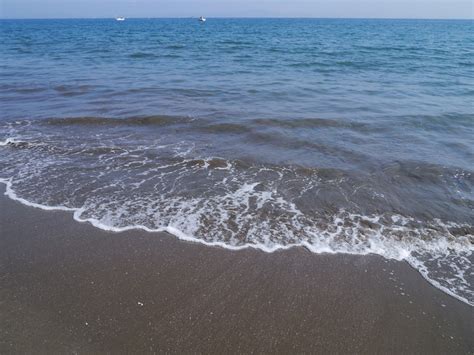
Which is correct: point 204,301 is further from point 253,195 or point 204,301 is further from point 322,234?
point 253,195

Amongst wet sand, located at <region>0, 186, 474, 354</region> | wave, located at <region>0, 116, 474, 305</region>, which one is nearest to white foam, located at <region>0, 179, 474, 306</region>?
wave, located at <region>0, 116, 474, 305</region>

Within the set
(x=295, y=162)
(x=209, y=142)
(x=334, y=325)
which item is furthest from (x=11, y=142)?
(x=334, y=325)

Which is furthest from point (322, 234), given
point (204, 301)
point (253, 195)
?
point (204, 301)

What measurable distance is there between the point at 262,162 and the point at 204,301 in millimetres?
4258

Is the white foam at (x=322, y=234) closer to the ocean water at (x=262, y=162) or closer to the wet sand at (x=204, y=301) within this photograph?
the ocean water at (x=262, y=162)

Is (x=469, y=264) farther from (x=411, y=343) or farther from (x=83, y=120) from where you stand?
(x=83, y=120)

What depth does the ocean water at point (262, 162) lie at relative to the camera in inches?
203

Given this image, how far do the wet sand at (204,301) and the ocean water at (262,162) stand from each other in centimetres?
39

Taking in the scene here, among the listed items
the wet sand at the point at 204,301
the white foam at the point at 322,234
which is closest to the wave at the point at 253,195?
the white foam at the point at 322,234

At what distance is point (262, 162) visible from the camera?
25.0 ft

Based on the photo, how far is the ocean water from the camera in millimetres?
5168

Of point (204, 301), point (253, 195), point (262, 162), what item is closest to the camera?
point (204, 301)

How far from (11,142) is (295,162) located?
23.1ft

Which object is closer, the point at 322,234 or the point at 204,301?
the point at 204,301
